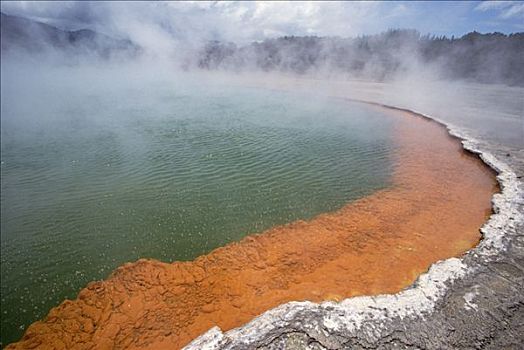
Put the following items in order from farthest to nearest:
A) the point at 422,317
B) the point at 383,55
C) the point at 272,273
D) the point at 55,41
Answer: the point at 55,41 < the point at 383,55 < the point at 272,273 < the point at 422,317

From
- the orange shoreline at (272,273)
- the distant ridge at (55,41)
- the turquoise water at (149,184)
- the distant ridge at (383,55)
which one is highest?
the distant ridge at (55,41)

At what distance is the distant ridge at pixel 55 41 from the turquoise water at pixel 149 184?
170 feet

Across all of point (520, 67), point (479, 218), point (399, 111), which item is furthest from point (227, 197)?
point (520, 67)

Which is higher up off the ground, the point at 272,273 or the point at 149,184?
the point at 149,184

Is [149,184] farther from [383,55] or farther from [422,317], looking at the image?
[383,55]

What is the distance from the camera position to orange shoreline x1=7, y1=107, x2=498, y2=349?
346cm

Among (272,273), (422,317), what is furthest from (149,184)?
(422,317)

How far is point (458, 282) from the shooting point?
3572 mm

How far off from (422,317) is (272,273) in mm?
2039

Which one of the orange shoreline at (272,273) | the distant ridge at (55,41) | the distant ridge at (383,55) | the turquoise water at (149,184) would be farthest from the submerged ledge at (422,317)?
the distant ridge at (55,41)

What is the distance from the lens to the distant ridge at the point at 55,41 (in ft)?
205

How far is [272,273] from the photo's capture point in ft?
14.0

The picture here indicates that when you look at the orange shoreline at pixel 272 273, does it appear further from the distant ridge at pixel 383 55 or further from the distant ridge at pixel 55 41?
the distant ridge at pixel 55 41

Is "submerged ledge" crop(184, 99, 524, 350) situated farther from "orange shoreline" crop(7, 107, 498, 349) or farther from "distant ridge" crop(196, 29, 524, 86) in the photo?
"distant ridge" crop(196, 29, 524, 86)
